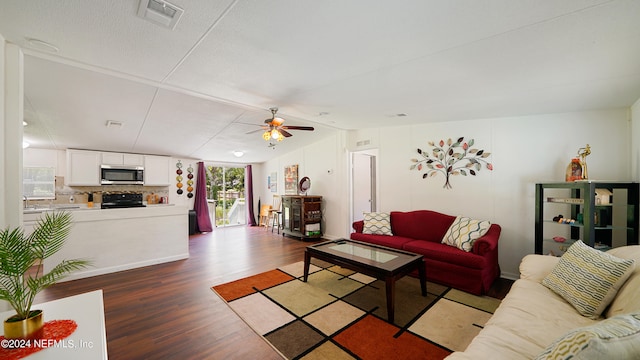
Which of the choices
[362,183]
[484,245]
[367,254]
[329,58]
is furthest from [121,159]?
[484,245]

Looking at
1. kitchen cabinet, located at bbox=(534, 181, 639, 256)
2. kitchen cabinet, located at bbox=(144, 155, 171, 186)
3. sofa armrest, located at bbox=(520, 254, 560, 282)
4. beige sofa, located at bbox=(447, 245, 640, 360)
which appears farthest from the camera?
kitchen cabinet, located at bbox=(144, 155, 171, 186)

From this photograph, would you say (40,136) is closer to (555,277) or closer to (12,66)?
(12,66)

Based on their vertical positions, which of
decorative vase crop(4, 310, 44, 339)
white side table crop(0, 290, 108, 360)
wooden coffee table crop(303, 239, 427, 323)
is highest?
decorative vase crop(4, 310, 44, 339)

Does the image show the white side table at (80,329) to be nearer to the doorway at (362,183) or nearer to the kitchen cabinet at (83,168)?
the doorway at (362,183)

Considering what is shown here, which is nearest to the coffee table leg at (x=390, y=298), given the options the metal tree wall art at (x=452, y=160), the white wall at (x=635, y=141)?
the metal tree wall art at (x=452, y=160)

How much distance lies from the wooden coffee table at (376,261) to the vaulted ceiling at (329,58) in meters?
1.97

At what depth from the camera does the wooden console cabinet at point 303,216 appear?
5883 mm

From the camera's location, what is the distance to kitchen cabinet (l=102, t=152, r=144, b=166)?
227 inches

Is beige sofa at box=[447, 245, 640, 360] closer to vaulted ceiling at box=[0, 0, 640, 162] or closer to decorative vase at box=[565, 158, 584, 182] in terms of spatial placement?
decorative vase at box=[565, 158, 584, 182]

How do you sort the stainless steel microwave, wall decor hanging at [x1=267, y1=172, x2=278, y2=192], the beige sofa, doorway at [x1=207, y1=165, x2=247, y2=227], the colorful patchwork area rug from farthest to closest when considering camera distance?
wall decor hanging at [x1=267, y1=172, x2=278, y2=192], doorway at [x1=207, y1=165, x2=247, y2=227], the stainless steel microwave, the colorful patchwork area rug, the beige sofa

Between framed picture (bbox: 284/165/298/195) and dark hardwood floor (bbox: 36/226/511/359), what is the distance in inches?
96.7

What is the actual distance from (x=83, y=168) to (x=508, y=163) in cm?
820

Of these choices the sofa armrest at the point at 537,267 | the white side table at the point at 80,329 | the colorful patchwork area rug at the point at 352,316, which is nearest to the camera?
the white side table at the point at 80,329

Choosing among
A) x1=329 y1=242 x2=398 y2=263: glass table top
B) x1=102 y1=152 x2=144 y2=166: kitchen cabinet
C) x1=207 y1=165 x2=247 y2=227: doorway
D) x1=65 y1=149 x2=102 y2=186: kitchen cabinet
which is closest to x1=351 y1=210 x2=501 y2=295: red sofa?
x1=329 y1=242 x2=398 y2=263: glass table top
